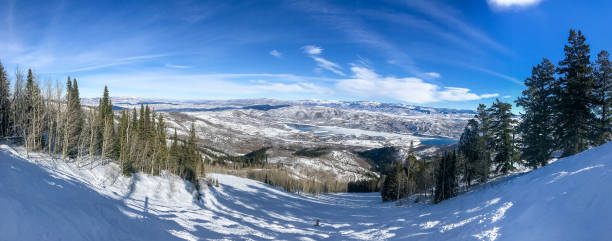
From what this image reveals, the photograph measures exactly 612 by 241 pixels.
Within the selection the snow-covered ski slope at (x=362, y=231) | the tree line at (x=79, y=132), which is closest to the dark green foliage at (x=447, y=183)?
Result: the snow-covered ski slope at (x=362, y=231)

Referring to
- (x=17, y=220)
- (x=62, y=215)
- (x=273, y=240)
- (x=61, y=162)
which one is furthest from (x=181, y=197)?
(x=17, y=220)

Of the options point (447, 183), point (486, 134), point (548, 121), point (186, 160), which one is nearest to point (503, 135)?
point (486, 134)

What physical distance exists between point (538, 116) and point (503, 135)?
5.12 metres

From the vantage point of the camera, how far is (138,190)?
33.2 metres

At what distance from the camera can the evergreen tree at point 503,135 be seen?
113 feet

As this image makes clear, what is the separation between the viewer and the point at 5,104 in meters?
35.9

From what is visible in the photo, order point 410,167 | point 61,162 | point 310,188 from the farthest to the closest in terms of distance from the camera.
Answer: point 310,188
point 410,167
point 61,162

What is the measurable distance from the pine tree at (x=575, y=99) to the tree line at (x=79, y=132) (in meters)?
56.7

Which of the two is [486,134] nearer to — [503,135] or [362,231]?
[503,135]

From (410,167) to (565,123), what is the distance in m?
39.7

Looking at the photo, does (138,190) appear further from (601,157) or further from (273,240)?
(601,157)

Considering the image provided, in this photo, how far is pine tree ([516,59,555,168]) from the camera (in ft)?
97.7

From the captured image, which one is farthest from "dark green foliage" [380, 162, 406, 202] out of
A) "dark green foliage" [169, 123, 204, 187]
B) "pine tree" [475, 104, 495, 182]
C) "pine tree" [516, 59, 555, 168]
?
"dark green foliage" [169, 123, 204, 187]

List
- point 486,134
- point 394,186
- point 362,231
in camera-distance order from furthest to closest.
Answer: point 394,186, point 486,134, point 362,231
